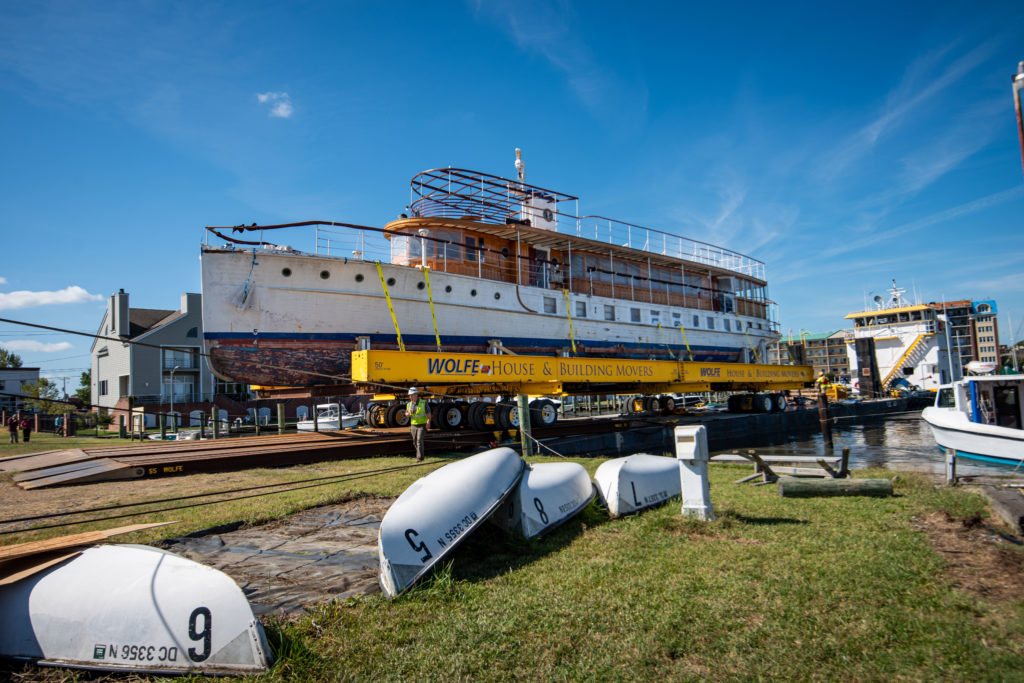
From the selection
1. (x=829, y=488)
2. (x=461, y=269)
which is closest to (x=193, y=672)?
(x=829, y=488)

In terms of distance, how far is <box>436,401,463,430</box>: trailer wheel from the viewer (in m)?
13.2

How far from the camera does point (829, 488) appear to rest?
7.13 m

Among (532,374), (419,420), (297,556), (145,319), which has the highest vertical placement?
(145,319)

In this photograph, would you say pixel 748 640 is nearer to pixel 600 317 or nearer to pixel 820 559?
pixel 820 559

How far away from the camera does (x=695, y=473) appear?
587 cm

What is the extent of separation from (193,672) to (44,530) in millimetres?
3684

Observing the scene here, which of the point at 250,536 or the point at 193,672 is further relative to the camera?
the point at 250,536

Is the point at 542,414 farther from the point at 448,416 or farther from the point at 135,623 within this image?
the point at 135,623

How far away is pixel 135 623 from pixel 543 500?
3500 millimetres

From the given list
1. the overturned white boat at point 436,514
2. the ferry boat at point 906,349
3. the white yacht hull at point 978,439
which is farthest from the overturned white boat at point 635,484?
the ferry boat at point 906,349

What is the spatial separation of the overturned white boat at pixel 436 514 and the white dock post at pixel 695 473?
5.89ft

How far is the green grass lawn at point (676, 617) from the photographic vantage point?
9.88ft

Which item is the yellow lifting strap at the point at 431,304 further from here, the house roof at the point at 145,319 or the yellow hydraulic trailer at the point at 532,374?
the house roof at the point at 145,319

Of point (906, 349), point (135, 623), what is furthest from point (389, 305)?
point (906, 349)
